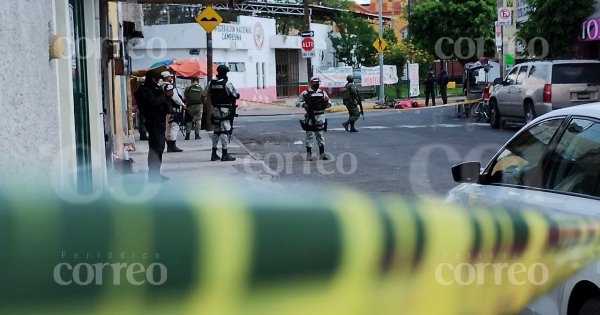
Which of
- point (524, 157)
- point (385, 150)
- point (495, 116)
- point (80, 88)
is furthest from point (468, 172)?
point (495, 116)

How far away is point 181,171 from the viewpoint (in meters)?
12.8

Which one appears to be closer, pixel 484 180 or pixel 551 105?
pixel 484 180

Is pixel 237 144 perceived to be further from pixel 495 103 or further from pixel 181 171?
pixel 495 103

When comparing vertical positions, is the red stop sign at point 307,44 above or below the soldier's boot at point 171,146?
above

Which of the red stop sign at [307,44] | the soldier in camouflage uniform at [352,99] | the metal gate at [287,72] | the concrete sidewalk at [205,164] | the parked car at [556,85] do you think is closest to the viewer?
the concrete sidewalk at [205,164]

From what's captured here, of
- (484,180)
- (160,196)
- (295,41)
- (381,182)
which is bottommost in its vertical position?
(381,182)

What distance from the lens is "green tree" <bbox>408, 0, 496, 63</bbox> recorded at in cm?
4250

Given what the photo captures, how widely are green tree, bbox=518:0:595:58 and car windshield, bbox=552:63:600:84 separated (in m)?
5.89

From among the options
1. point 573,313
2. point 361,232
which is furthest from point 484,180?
point 361,232

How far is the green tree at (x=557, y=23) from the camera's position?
942 inches

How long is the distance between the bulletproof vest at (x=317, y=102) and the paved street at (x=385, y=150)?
95 centimetres

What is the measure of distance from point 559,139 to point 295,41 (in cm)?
4309

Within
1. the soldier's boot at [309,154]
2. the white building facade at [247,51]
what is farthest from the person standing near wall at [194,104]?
the white building facade at [247,51]

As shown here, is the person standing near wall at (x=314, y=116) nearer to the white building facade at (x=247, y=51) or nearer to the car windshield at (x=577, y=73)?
the car windshield at (x=577, y=73)
